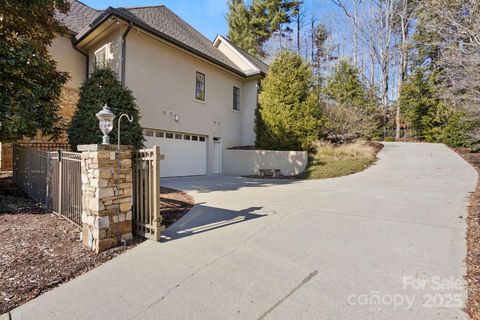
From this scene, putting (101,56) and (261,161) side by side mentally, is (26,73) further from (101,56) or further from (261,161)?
(261,161)

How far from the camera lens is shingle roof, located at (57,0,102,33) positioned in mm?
12266

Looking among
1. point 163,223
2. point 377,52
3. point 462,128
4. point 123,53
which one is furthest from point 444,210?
point 377,52

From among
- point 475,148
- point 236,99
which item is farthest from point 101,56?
point 475,148

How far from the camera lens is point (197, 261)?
3664 millimetres

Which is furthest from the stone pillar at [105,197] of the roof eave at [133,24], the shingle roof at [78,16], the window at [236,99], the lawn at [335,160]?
the window at [236,99]

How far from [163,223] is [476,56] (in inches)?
417

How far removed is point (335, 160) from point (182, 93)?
823 cm

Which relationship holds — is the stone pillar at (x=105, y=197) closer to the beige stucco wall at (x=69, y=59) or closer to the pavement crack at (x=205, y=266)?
the pavement crack at (x=205, y=266)

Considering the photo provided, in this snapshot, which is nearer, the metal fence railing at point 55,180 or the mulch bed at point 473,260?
the mulch bed at point 473,260

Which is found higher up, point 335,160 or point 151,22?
point 151,22

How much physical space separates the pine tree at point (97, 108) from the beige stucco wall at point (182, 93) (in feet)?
5.94

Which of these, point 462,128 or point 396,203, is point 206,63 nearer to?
point 396,203

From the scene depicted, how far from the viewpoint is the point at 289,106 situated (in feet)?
44.5

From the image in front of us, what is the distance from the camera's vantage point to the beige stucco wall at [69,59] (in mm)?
11367
